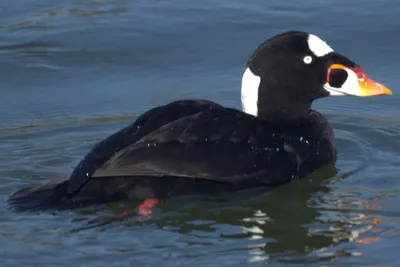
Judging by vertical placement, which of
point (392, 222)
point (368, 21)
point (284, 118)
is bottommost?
point (392, 222)

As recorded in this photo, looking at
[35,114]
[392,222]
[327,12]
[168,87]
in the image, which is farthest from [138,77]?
[392,222]

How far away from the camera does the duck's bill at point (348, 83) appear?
7.77 meters

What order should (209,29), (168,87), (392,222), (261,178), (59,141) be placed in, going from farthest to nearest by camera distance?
(209,29) → (168,87) → (59,141) → (261,178) → (392,222)

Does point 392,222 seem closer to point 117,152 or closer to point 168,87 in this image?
point 117,152

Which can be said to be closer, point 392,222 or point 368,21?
point 392,222

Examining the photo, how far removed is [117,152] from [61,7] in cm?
405

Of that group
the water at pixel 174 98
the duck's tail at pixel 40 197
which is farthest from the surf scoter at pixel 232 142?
the water at pixel 174 98

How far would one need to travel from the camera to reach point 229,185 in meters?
7.20

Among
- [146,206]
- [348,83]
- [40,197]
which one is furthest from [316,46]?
[40,197]

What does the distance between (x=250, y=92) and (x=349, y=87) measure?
66 centimetres

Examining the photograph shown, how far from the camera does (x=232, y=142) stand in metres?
7.18

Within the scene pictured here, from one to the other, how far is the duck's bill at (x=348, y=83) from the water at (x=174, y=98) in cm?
45

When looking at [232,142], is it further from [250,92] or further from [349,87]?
[349,87]

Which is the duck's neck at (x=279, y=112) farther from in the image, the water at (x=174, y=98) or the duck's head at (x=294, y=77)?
the water at (x=174, y=98)
